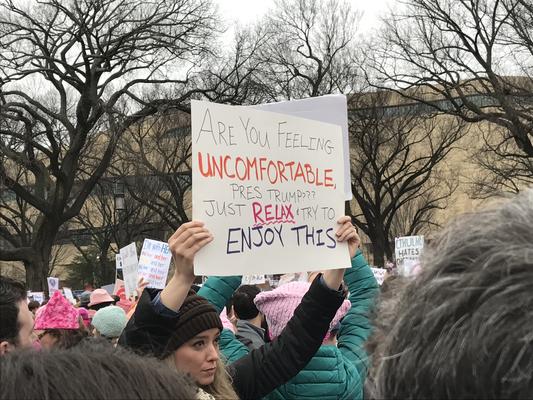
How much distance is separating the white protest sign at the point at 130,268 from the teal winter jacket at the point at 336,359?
6.96 meters

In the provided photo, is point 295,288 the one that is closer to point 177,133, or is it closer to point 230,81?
point 230,81

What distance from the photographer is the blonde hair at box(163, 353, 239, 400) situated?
2.81 meters

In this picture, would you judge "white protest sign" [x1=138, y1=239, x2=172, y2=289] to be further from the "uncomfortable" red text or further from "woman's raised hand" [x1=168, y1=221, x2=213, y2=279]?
"woman's raised hand" [x1=168, y1=221, x2=213, y2=279]

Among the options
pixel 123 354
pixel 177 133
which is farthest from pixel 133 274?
pixel 177 133

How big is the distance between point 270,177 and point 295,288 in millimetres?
649

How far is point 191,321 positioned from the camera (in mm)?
2857

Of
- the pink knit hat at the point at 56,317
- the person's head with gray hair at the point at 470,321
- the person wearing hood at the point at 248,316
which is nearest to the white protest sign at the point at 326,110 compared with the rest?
the person wearing hood at the point at 248,316

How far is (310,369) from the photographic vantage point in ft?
10.7

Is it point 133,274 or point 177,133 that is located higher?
point 177,133

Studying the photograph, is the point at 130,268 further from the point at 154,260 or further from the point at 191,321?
the point at 191,321

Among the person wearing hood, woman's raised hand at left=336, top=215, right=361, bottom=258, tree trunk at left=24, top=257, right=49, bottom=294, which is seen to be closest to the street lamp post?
tree trunk at left=24, top=257, right=49, bottom=294

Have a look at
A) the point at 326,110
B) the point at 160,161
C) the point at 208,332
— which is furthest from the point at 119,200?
the point at 208,332

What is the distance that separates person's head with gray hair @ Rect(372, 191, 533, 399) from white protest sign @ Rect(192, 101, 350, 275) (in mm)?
1671

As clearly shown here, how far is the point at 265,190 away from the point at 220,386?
811mm
